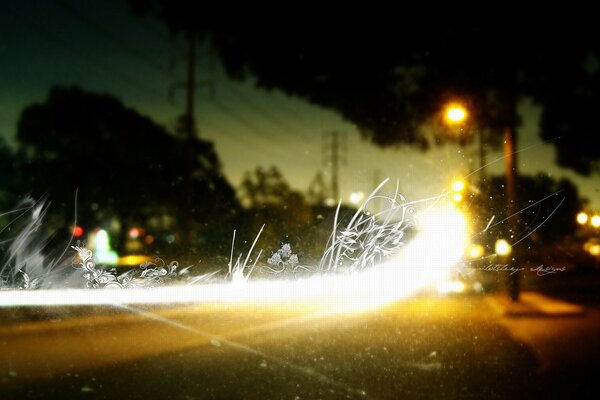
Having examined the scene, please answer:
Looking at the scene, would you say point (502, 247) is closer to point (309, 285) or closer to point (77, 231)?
point (309, 285)

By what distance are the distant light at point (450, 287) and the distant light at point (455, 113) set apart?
2.89 metres

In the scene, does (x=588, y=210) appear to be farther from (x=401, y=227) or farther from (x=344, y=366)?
(x=344, y=366)

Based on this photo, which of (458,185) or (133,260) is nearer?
(133,260)

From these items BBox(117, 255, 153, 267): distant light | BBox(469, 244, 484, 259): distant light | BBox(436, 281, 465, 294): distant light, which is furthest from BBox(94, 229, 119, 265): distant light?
BBox(436, 281, 465, 294): distant light

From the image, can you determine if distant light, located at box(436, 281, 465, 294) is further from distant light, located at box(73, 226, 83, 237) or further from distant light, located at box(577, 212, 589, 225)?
distant light, located at box(73, 226, 83, 237)

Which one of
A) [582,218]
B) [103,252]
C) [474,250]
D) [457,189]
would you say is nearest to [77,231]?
[103,252]

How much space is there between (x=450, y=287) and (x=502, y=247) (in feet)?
9.82

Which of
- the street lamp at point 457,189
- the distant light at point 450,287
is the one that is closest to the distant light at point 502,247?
the street lamp at point 457,189

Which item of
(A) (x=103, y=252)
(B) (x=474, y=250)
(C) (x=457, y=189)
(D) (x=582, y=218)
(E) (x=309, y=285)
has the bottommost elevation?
(E) (x=309, y=285)

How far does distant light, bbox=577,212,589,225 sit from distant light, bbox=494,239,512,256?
129 cm

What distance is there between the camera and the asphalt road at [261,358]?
19.5ft

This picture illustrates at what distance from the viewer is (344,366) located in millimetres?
7148

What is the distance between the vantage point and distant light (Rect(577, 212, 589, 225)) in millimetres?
8320

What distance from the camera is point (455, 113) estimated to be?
9719 mm
